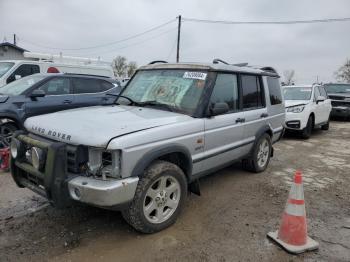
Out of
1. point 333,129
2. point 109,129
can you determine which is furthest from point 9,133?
point 333,129

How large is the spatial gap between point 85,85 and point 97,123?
5351mm

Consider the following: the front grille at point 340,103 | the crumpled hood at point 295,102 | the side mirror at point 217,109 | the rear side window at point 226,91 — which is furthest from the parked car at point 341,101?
the side mirror at point 217,109

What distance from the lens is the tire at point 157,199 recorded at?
3.32m

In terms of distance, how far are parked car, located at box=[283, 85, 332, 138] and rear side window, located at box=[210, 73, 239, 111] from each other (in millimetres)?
5588

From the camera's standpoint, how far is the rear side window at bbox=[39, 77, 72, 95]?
7470 millimetres

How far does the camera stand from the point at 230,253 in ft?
10.8

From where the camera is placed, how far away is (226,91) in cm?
466

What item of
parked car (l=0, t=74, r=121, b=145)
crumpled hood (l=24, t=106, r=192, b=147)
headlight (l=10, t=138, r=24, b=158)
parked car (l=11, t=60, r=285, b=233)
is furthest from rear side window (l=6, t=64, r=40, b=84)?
headlight (l=10, t=138, r=24, b=158)

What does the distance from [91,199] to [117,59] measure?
49.4 meters

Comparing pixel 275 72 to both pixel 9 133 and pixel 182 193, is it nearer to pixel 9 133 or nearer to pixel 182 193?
pixel 182 193

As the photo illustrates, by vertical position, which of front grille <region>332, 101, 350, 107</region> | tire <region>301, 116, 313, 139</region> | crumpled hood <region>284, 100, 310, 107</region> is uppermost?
crumpled hood <region>284, 100, 310, 107</region>

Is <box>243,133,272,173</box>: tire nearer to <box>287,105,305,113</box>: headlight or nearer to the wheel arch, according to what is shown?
the wheel arch

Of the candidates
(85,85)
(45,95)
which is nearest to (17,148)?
(45,95)

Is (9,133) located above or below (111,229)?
above
